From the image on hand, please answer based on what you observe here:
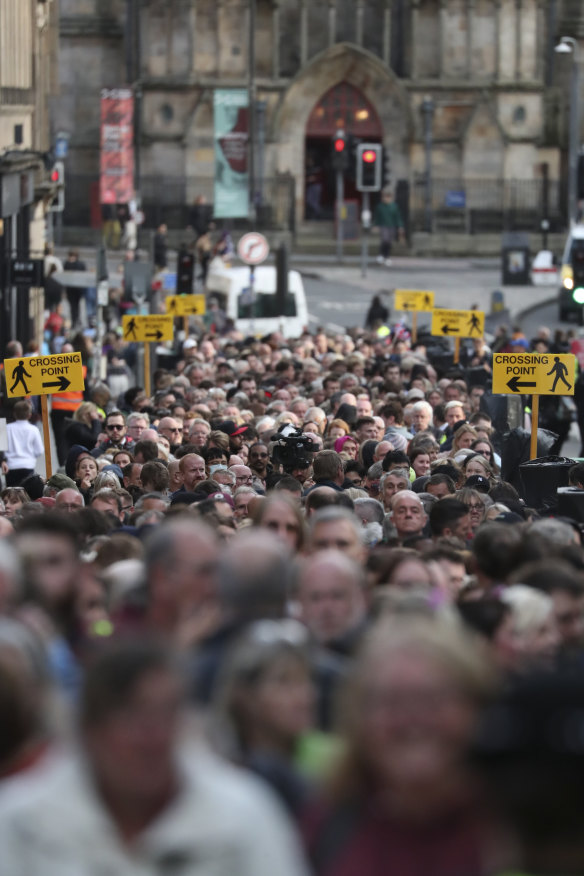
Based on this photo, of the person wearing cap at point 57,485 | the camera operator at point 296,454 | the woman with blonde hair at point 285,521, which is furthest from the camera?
the camera operator at point 296,454

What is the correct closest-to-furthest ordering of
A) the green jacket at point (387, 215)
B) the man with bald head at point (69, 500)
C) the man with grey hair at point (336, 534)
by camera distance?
the man with grey hair at point (336, 534) → the man with bald head at point (69, 500) → the green jacket at point (387, 215)

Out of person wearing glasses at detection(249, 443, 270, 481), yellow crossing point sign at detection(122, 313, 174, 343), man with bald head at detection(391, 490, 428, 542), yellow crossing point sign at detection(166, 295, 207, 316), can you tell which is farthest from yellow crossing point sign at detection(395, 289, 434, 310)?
man with bald head at detection(391, 490, 428, 542)

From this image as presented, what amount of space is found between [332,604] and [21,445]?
12383 mm

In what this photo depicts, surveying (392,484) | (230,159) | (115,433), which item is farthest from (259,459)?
(230,159)

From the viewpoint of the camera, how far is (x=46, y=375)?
16.9 meters

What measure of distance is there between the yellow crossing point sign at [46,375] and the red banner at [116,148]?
106 feet

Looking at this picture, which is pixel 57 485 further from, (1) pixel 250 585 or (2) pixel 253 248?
(2) pixel 253 248

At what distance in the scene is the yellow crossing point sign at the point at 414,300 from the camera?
28362 millimetres

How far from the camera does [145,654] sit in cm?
429

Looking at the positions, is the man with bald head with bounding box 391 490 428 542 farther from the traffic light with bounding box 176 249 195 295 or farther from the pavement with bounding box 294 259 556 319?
the pavement with bounding box 294 259 556 319

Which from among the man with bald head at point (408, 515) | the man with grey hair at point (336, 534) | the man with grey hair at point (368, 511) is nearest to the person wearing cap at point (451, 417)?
the man with grey hair at point (368, 511)

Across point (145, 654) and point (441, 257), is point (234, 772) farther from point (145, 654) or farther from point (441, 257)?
point (441, 257)

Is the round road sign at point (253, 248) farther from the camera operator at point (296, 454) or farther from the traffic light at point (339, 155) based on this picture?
the camera operator at point (296, 454)

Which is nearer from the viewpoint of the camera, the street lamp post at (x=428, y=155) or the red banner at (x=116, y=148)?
the red banner at (x=116, y=148)
